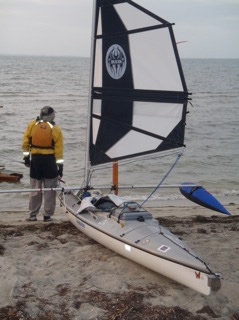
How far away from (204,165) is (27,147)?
9.76 meters

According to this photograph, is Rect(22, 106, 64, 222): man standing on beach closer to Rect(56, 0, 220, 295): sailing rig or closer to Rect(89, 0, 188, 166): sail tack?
Rect(56, 0, 220, 295): sailing rig

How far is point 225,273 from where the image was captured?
19.3 ft

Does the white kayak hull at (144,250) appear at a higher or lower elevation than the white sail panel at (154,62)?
lower

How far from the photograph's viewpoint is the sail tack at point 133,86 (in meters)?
7.49

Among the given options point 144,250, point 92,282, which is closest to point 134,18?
point 144,250

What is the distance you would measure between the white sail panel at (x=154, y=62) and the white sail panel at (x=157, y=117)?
0.92ft

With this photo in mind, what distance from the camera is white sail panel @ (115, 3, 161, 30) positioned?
7.43 m

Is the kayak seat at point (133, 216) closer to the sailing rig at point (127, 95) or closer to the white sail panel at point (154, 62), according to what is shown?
the sailing rig at point (127, 95)

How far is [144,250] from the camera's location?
5.68 metres

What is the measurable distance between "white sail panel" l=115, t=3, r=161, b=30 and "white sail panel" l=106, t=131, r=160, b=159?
1.64 metres

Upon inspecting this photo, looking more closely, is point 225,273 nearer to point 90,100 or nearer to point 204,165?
point 90,100

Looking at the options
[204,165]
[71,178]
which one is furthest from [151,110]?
[204,165]

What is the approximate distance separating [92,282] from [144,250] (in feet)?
2.27

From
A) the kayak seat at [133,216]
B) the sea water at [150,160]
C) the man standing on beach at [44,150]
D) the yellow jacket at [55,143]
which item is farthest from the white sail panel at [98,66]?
the sea water at [150,160]
